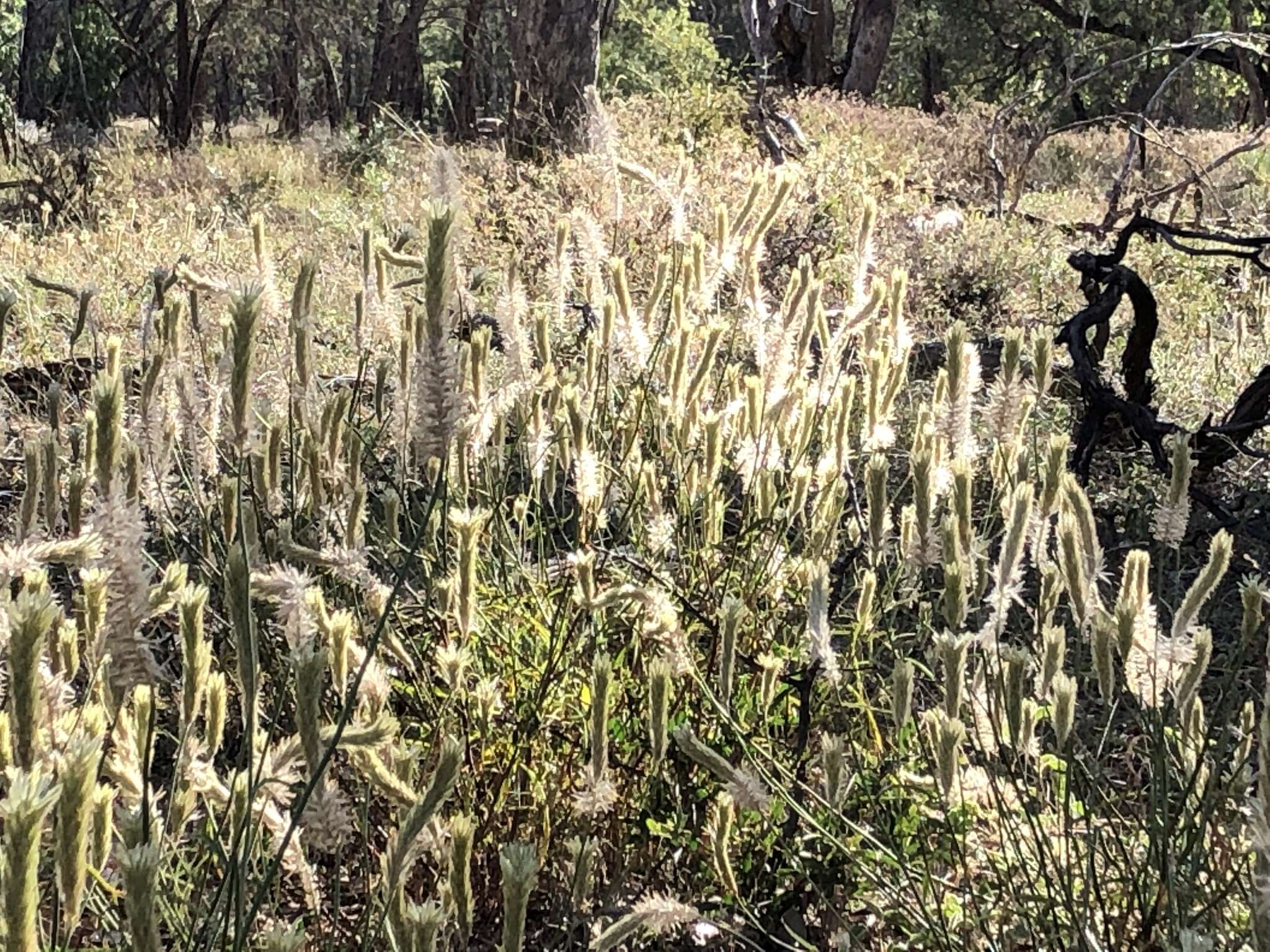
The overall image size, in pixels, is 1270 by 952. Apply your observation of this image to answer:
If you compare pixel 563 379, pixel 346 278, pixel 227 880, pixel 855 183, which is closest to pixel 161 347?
pixel 563 379

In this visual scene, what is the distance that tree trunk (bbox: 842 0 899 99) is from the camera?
50.1ft

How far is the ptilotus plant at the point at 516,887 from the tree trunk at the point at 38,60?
11.2 m

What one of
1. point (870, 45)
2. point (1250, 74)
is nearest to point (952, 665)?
point (870, 45)

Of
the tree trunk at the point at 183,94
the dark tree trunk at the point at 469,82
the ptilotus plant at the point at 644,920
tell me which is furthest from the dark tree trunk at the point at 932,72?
the ptilotus plant at the point at 644,920

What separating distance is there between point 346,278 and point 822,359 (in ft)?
10.5

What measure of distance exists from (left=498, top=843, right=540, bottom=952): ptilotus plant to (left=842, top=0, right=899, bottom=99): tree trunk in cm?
1542

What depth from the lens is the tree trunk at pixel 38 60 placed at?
11383 mm

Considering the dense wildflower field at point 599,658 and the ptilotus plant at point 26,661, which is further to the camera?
the dense wildflower field at point 599,658

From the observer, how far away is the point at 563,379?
2.12 metres

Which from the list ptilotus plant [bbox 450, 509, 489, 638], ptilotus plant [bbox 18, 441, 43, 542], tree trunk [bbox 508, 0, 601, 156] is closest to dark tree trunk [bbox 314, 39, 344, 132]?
tree trunk [bbox 508, 0, 601, 156]

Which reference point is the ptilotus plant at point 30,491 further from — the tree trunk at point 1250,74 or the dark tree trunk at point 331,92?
the tree trunk at point 1250,74

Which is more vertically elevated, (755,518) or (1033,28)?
(1033,28)

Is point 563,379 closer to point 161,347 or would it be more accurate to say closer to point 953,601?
point 161,347

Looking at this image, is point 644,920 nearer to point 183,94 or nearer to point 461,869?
point 461,869
